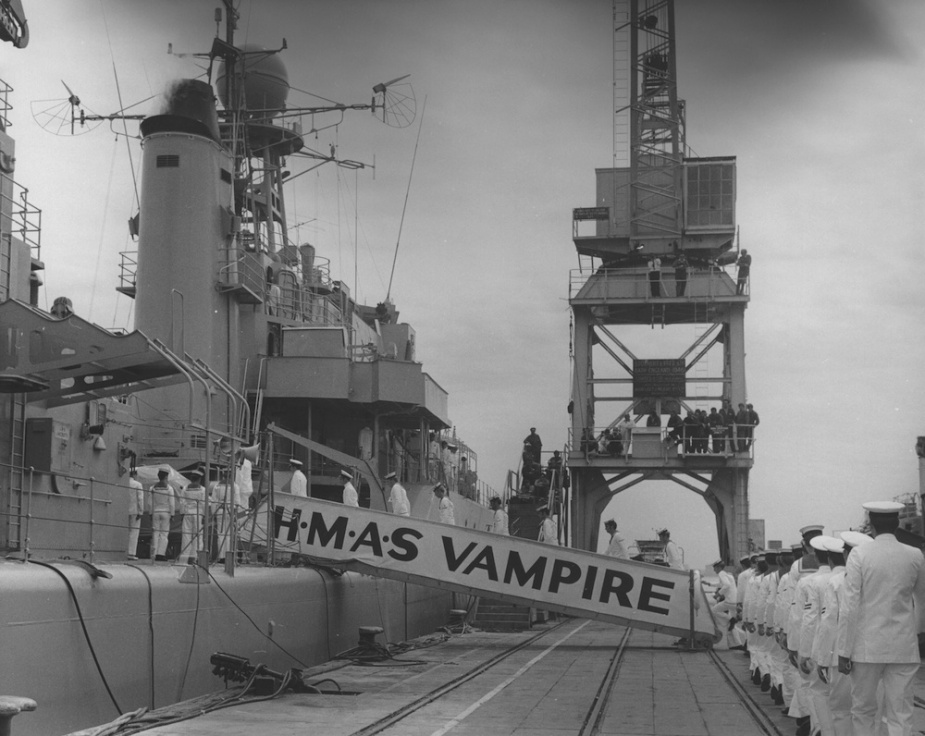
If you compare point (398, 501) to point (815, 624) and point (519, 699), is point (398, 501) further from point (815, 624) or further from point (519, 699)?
point (815, 624)

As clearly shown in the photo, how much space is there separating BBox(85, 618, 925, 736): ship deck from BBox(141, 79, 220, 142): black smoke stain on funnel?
31.2 feet

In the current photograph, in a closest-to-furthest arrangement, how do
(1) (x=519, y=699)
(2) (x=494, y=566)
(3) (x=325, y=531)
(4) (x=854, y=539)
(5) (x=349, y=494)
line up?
(4) (x=854, y=539)
(1) (x=519, y=699)
(3) (x=325, y=531)
(2) (x=494, y=566)
(5) (x=349, y=494)

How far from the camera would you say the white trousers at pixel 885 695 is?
634cm

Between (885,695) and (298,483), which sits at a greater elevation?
(298,483)

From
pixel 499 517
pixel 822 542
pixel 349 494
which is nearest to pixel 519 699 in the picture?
pixel 822 542

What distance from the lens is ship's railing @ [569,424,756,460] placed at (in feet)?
90.0

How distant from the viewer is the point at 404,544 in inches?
581

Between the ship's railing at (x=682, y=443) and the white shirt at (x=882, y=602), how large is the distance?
20.9 metres

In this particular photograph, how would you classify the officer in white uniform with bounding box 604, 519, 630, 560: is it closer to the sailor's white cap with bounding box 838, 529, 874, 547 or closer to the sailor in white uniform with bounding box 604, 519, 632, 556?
the sailor in white uniform with bounding box 604, 519, 632, 556

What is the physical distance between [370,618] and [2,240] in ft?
22.9

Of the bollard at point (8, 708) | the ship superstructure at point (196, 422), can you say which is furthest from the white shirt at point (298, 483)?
the bollard at point (8, 708)

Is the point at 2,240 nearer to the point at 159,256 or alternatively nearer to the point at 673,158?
the point at 159,256

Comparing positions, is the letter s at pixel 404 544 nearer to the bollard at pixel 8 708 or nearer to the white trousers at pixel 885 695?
the white trousers at pixel 885 695

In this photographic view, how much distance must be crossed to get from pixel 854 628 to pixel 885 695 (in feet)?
1.27
